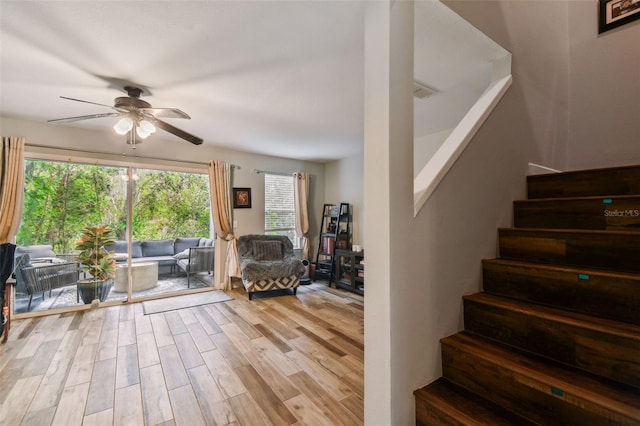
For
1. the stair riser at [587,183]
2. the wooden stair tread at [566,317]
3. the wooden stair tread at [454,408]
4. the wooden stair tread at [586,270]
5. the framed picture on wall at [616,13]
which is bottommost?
the wooden stair tread at [454,408]

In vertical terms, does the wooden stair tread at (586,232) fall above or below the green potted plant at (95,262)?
above

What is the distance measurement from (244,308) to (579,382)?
11.3 feet

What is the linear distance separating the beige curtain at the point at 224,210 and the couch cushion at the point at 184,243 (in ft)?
1.74

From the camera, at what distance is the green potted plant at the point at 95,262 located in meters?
3.65

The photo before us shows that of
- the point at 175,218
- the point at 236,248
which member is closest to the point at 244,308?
the point at 236,248

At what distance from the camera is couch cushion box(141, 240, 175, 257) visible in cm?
438

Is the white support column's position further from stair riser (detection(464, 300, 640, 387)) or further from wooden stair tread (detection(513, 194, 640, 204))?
wooden stair tread (detection(513, 194, 640, 204))

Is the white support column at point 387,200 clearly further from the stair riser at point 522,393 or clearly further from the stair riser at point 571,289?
the stair riser at point 571,289

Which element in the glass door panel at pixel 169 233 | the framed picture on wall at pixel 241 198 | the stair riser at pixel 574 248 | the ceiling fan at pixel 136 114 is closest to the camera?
the stair riser at pixel 574 248

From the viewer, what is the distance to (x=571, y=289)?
127cm

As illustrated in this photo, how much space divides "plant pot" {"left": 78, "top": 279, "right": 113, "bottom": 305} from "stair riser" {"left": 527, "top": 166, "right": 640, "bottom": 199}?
16.9 ft

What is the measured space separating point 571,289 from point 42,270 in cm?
535

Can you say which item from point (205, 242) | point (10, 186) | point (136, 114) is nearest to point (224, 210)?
point (205, 242)

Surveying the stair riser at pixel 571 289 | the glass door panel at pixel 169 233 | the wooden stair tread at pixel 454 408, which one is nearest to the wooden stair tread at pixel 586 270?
the stair riser at pixel 571 289
